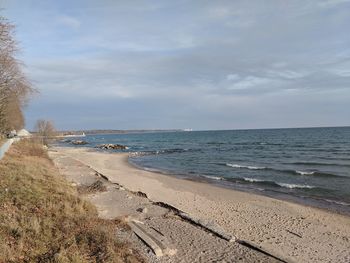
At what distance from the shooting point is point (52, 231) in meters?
8.96

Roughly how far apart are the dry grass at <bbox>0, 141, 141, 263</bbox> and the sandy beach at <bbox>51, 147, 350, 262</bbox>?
4.46m

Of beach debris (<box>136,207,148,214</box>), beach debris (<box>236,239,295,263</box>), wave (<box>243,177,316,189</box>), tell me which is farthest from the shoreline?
beach debris (<box>136,207,148,214</box>)

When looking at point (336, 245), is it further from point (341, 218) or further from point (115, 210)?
point (115, 210)

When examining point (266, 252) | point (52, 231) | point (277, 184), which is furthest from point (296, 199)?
point (52, 231)

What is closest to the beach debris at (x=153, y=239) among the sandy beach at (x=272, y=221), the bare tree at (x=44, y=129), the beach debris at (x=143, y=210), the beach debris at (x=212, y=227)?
the beach debris at (x=212, y=227)

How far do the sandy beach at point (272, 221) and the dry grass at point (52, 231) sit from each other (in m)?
4.46

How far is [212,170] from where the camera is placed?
33438mm

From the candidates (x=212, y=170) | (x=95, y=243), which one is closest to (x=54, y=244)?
(x=95, y=243)

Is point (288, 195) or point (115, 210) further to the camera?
point (288, 195)

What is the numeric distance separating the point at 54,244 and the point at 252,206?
36.6 ft

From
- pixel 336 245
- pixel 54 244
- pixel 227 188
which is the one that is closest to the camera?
pixel 54 244

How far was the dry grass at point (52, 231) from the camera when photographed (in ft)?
24.6

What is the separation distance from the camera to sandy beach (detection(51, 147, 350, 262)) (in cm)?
1038

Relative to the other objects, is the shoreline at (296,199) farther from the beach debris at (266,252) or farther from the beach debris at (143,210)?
the beach debris at (143,210)
